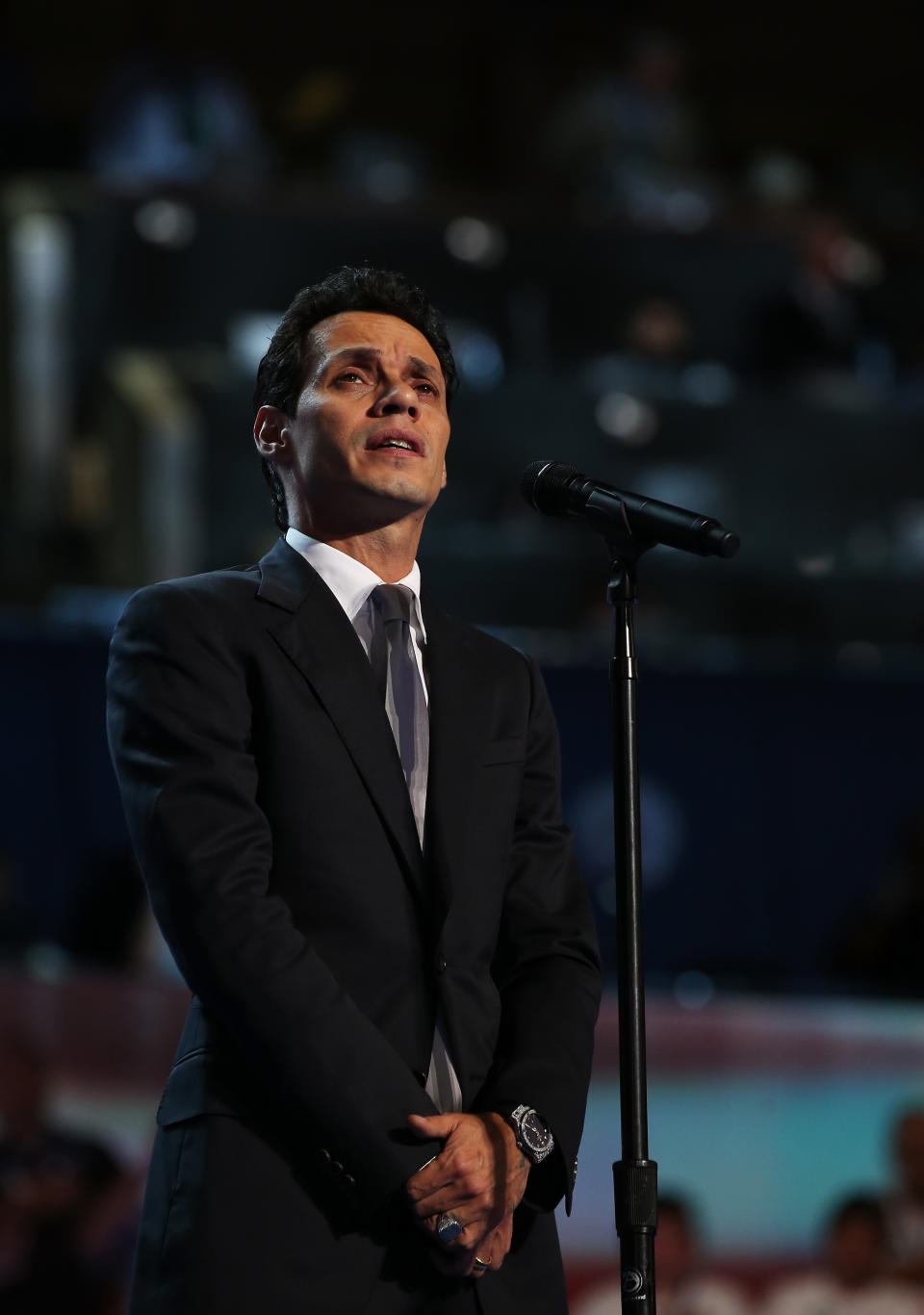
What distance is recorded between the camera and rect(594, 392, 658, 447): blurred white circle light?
Answer: 577cm

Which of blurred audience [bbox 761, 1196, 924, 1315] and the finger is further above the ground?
the finger

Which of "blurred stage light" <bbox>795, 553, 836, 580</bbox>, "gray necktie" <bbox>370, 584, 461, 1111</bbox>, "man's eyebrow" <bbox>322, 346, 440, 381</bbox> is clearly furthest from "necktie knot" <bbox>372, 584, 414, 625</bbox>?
"blurred stage light" <bbox>795, 553, 836, 580</bbox>

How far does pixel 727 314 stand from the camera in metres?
6.68

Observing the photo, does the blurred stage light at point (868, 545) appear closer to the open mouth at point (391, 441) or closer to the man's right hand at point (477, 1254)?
the open mouth at point (391, 441)

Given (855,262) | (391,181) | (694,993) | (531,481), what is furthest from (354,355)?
(855,262)

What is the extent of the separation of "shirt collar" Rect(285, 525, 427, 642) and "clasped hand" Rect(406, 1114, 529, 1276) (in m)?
0.51

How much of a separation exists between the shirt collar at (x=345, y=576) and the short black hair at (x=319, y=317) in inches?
4.4

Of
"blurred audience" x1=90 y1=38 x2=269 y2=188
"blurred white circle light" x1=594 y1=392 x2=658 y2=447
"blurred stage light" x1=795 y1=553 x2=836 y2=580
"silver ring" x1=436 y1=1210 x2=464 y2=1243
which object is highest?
"blurred audience" x1=90 y1=38 x2=269 y2=188

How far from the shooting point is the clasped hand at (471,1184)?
1499 millimetres

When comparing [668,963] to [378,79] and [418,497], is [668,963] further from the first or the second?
[378,79]

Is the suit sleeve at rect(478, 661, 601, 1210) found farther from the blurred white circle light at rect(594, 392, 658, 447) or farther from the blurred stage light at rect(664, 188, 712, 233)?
the blurred stage light at rect(664, 188, 712, 233)

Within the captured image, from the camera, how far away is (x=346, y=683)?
1.67 metres

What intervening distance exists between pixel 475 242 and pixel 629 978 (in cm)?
519

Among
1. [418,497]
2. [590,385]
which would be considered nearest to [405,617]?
[418,497]
